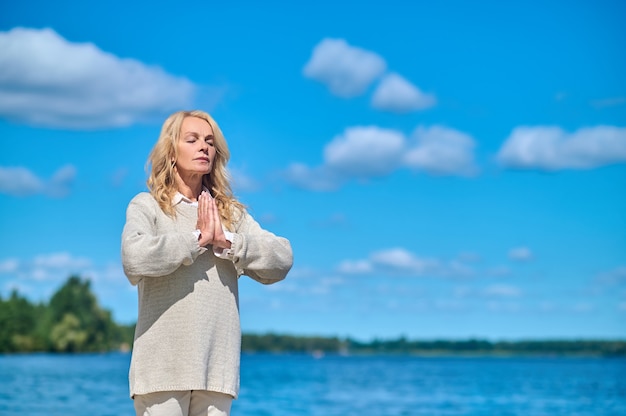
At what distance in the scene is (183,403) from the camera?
363 cm

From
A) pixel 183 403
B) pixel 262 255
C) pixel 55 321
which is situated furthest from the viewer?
pixel 55 321

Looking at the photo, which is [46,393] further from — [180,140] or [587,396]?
[180,140]

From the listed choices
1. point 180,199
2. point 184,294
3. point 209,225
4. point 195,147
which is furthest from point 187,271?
point 195,147

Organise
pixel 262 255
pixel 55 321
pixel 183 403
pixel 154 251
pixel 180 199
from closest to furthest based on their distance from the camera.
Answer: pixel 154 251 → pixel 183 403 → pixel 262 255 → pixel 180 199 → pixel 55 321

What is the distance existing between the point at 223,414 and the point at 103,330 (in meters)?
84.3

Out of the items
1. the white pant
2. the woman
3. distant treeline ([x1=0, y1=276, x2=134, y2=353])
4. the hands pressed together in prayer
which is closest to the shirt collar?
the woman

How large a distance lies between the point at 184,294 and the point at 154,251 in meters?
0.25

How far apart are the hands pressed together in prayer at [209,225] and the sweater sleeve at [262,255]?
6cm

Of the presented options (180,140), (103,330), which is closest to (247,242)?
(180,140)

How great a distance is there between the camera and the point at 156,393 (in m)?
3.59

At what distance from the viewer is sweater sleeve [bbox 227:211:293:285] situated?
368 centimetres

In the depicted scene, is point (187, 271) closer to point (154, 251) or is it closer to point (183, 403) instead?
point (154, 251)

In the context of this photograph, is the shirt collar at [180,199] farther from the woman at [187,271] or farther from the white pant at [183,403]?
the white pant at [183,403]

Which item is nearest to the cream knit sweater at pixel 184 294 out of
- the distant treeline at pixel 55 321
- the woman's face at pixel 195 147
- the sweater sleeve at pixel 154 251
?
the sweater sleeve at pixel 154 251
